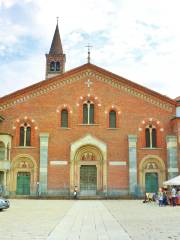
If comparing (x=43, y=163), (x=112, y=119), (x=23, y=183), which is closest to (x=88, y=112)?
(x=112, y=119)

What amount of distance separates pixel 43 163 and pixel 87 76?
10.3 meters

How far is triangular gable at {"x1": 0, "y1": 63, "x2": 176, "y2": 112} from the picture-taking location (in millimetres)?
38656

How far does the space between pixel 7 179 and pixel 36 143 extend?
4578 mm

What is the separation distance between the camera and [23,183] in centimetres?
3750

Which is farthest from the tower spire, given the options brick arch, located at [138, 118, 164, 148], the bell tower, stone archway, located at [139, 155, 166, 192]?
A: stone archway, located at [139, 155, 166, 192]

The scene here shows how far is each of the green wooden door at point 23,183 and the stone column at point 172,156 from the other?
14287 millimetres

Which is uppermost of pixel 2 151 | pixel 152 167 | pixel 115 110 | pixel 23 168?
pixel 115 110

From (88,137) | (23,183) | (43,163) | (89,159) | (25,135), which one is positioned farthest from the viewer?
(25,135)

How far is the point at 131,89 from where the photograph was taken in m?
39.2

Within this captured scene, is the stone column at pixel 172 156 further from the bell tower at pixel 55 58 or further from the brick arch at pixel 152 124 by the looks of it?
the bell tower at pixel 55 58

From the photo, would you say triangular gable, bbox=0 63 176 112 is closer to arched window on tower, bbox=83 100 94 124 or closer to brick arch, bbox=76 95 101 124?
brick arch, bbox=76 95 101 124

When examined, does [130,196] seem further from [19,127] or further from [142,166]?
[19,127]

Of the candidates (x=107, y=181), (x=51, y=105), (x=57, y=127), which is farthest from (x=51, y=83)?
(x=107, y=181)

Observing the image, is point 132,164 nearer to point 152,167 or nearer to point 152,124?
point 152,167
